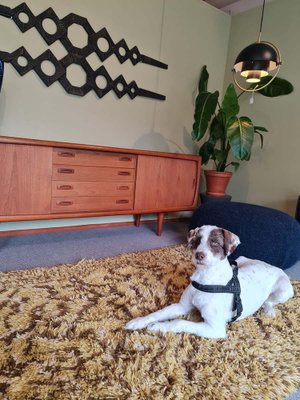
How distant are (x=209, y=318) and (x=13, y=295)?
0.95 meters

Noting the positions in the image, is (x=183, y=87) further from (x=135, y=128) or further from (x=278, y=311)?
(x=278, y=311)

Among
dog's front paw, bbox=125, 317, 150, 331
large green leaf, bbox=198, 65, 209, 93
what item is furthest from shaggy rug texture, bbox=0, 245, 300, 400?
large green leaf, bbox=198, 65, 209, 93

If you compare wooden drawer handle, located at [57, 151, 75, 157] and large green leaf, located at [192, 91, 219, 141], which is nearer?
wooden drawer handle, located at [57, 151, 75, 157]

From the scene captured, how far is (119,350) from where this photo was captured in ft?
3.20

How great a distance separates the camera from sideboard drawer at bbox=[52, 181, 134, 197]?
193 cm

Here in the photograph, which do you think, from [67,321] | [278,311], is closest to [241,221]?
[278,311]

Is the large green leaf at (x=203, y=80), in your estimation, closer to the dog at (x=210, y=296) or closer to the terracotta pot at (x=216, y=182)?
the terracotta pot at (x=216, y=182)

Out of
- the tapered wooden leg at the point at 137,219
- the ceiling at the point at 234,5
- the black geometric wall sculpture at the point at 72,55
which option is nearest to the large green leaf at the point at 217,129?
the black geometric wall sculpture at the point at 72,55

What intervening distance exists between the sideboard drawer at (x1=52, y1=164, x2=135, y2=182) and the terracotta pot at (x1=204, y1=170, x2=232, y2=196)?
1.01 metres

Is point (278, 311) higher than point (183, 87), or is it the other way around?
point (183, 87)

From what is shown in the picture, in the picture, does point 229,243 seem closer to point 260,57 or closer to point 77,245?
point 77,245

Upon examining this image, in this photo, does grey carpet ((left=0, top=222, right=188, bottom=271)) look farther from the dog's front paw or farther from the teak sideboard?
the dog's front paw

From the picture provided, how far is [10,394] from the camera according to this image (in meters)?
0.76

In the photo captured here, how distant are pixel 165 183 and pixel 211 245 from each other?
1.49 metres
